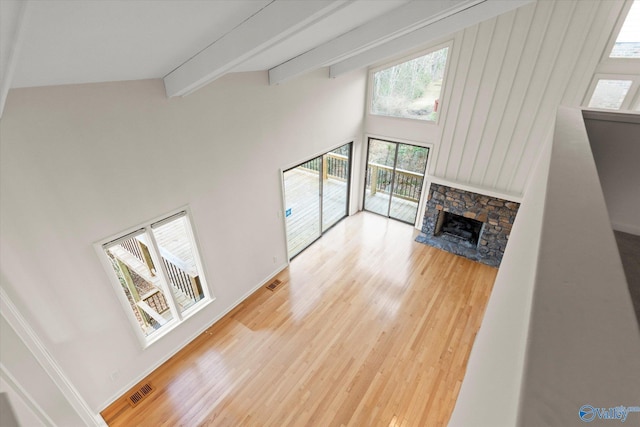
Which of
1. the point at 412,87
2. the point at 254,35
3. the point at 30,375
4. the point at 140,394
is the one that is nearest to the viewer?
the point at 30,375

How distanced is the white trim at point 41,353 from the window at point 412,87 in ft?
19.7

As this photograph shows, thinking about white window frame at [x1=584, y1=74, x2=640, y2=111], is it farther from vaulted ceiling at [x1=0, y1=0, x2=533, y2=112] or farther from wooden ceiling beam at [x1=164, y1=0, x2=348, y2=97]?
wooden ceiling beam at [x1=164, y1=0, x2=348, y2=97]

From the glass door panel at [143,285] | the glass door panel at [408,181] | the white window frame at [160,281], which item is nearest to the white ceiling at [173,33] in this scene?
the white window frame at [160,281]

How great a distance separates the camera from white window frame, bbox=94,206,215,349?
9.40ft

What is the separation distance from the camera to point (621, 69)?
12.8 feet

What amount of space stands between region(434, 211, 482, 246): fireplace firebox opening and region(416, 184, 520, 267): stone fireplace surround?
0.10 m

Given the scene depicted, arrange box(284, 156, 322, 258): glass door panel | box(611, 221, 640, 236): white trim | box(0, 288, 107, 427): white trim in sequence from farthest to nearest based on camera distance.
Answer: box(284, 156, 322, 258): glass door panel → box(0, 288, 107, 427): white trim → box(611, 221, 640, 236): white trim

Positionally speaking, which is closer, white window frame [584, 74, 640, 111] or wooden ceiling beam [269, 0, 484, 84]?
wooden ceiling beam [269, 0, 484, 84]

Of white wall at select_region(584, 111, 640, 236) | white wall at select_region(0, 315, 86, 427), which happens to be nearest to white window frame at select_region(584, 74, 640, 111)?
white wall at select_region(584, 111, 640, 236)

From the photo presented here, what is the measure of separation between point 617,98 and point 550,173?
17.1 feet

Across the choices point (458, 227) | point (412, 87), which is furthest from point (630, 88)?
point (458, 227)

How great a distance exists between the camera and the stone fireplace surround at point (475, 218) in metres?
5.42

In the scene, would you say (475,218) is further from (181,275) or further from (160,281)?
(160,281)

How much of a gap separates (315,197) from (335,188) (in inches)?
29.3
